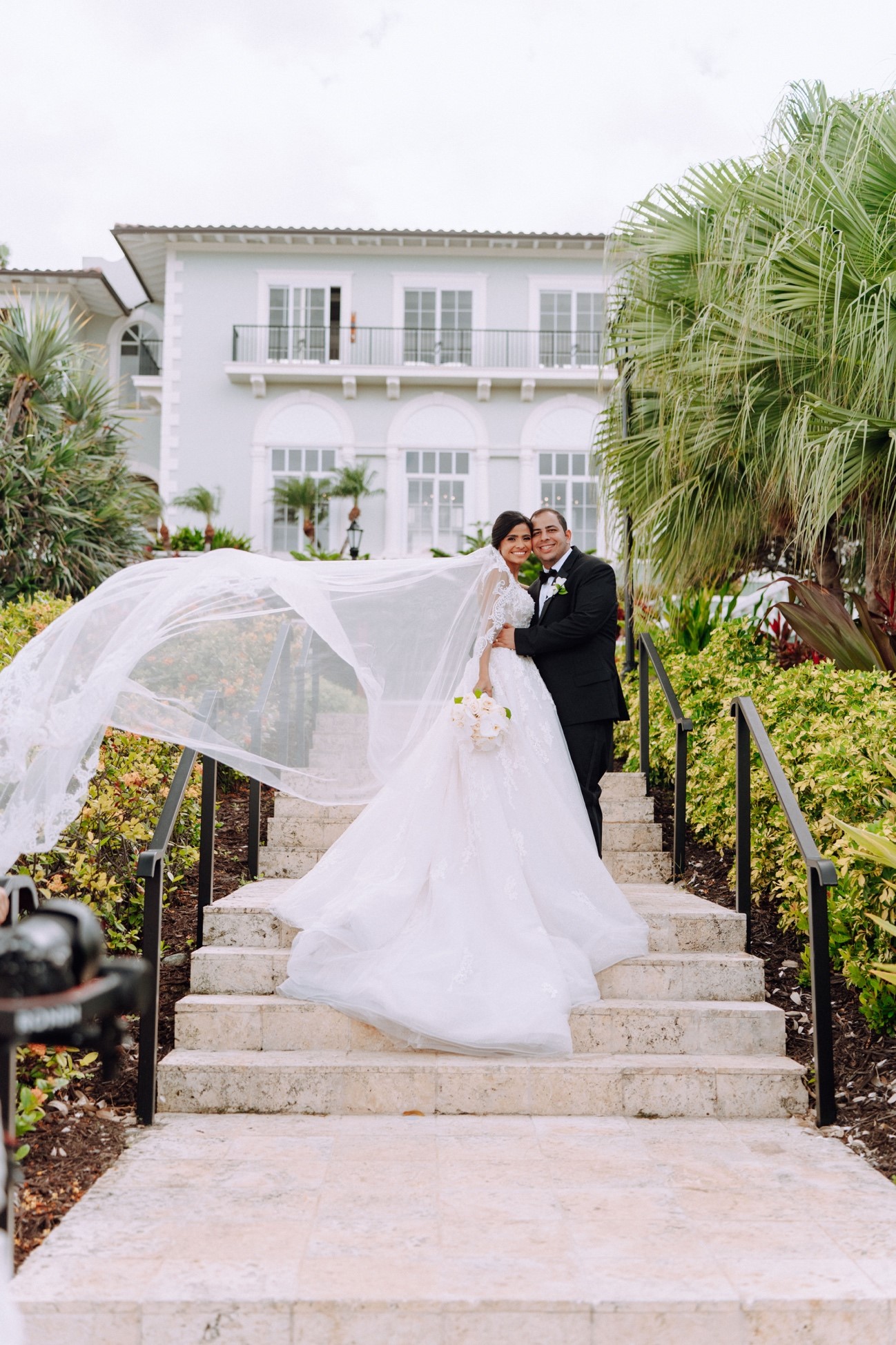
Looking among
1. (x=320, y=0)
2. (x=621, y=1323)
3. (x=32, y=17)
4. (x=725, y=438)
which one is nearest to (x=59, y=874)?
(x=621, y=1323)

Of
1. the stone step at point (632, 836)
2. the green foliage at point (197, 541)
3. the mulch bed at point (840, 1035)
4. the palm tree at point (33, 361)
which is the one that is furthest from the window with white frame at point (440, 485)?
the mulch bed at point (840, 1035)

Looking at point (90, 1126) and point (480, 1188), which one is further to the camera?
point (90, 1126)

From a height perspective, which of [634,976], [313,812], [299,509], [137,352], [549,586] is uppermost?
[137,352]

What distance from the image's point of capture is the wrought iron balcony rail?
2064 cm

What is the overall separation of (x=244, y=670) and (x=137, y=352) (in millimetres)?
21063

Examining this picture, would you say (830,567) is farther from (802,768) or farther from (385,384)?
(385,384)

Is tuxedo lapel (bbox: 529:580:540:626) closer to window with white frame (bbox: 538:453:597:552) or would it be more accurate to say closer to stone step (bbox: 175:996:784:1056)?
stone step (bbox: 175:996:784:1056)

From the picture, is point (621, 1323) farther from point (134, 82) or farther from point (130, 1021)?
point (134, 82)

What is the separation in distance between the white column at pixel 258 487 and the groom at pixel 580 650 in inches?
637

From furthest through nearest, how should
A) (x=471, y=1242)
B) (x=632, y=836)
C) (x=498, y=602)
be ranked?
(x=632, y=836) < (x=498, y=602) < (x=471, y=1242)

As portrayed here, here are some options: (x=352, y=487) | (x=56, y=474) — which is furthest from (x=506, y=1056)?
(x=352, y=487)

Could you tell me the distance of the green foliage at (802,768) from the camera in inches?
159

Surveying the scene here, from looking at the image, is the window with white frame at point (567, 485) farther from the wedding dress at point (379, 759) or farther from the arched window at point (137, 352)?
the wedding dress at point (379, 759)

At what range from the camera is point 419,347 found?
20.8 metres
